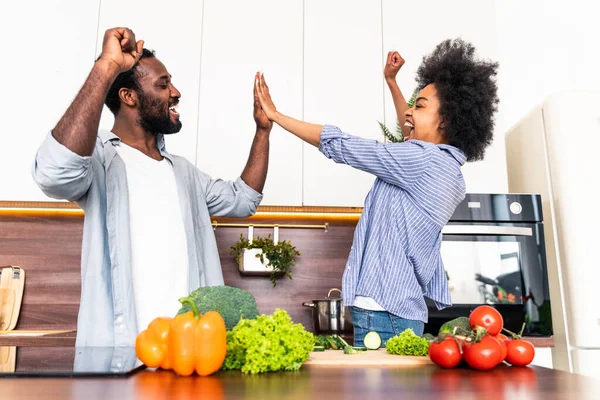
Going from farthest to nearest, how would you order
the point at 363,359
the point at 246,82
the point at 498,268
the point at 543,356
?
the point at 246,82 → the point at 498,268 → the point at 543,356 → the point at 363,359

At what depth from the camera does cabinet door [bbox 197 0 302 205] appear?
8.46ft

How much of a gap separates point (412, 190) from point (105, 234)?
2.81ft

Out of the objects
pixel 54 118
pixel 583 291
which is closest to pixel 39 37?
pixel 54 118

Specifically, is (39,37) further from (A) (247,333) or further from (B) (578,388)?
(B) (578,388)

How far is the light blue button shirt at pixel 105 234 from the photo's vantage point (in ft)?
4.41

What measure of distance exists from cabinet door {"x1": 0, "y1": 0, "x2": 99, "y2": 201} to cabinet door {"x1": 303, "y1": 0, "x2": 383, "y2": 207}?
1.06m

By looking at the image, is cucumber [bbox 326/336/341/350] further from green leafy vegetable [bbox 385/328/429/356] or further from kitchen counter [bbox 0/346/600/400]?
kitchen counter [bbox 0/346/600/400]

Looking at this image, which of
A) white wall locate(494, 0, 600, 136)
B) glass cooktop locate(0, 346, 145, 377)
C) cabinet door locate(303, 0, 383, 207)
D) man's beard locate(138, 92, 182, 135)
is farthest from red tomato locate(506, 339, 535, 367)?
white wall locate(494, 0, 600, 136)

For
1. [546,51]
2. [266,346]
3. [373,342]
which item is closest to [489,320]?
[373,342]

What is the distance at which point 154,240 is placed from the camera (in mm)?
1610

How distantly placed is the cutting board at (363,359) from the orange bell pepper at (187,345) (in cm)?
22

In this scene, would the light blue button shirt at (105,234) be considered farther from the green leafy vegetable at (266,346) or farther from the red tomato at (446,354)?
the red tomato at (446,354)

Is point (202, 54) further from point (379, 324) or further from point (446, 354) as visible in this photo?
point (446, 354)

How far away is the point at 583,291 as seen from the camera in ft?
7.52
